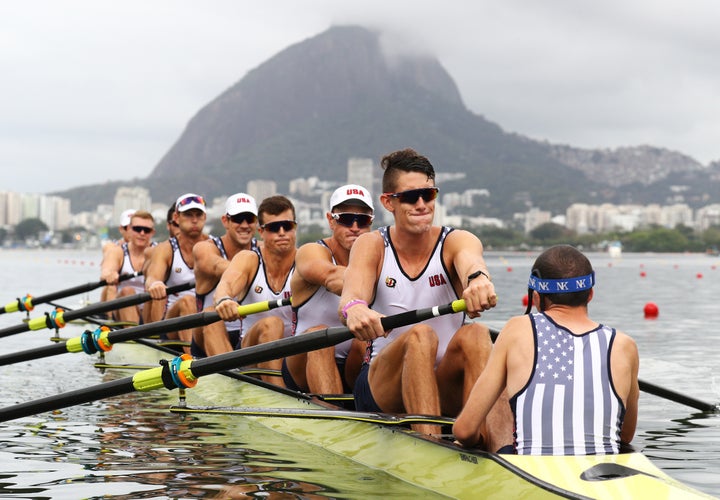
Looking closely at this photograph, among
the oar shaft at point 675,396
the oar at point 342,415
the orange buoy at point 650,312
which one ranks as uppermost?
the oar at point 342,415

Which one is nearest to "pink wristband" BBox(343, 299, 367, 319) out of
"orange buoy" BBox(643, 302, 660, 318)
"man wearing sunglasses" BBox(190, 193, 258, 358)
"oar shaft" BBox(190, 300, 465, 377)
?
"oar shaft" BBox(190, 300, 465, 377)

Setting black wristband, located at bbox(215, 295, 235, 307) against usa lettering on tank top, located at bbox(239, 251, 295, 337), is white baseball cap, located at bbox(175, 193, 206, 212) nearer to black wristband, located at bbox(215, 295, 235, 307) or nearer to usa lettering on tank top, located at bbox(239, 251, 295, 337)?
usa lettering on tank top, located at bbox(239, 251, 295, 337)

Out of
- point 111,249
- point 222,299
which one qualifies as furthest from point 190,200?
point 111,249

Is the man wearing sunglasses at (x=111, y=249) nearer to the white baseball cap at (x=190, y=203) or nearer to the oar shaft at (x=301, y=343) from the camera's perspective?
the white baseball cap at (x=190, y=203)

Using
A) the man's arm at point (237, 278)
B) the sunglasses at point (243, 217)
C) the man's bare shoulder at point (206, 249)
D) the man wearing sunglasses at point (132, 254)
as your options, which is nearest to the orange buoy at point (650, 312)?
the man wearing sunglasses at point (132, 254)

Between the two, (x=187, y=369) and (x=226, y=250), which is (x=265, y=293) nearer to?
(x=226, y=250)

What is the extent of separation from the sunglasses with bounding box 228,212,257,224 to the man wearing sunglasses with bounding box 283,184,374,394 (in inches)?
106

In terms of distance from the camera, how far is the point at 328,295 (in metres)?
8.43

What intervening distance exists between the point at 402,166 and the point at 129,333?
3883 millimetres

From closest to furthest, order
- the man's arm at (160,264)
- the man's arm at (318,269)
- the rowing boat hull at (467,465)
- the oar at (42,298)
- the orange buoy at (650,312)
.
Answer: the rowing boat hull at (467,465) → the man's arm at (318,269) → the man's arm at (160,264) → the oar at (42,298) → the orange buoy at (650,312)

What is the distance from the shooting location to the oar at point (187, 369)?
6.34 meters

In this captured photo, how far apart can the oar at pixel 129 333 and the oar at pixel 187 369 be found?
2112mm

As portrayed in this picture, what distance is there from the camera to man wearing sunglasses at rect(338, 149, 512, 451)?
6082 mm

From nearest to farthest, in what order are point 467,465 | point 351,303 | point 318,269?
1. point 467,465
2. point 351,303
3. point 318,269
